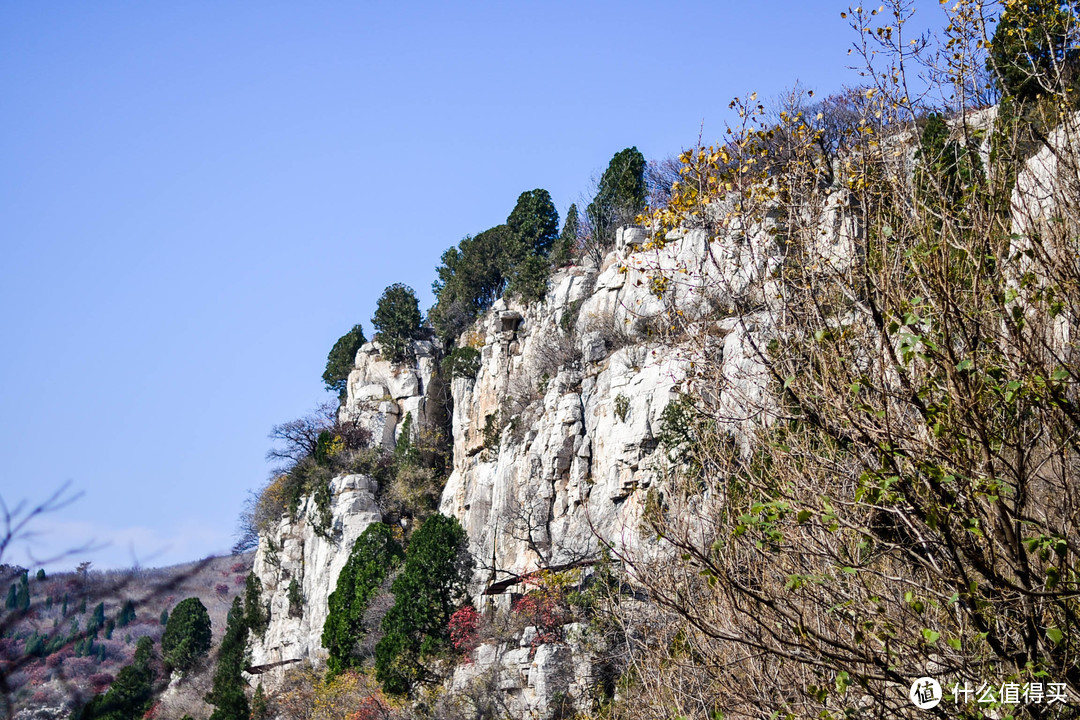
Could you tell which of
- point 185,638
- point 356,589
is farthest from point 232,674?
point 356,589

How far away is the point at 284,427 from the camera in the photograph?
138 feet

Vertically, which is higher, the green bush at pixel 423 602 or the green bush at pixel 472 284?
the green bush at pixel 472 284

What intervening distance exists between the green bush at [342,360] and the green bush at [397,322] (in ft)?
19.6

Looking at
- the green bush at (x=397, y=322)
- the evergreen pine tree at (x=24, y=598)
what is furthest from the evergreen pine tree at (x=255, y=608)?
the evergreen pine tree at (x=24, y=598)

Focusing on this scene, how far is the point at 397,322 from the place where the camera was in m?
40.6

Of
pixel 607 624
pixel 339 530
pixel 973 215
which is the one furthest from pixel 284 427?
pixel 973 215

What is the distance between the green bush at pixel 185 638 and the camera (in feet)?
129

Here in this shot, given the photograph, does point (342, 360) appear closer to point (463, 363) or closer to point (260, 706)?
point (463, 363)

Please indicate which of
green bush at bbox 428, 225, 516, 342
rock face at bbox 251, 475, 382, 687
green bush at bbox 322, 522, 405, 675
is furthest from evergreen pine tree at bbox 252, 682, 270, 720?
green bush at bbox 428, 225, 516, 342

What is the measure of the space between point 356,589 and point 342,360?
18575mm

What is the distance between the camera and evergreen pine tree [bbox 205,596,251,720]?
106 ft

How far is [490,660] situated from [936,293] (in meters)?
19.8

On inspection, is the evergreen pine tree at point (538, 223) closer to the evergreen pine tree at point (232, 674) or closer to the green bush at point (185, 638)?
the evergreen pine tree at point (232, 674)

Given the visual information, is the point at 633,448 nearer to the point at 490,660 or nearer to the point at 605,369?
the point at 605,369
